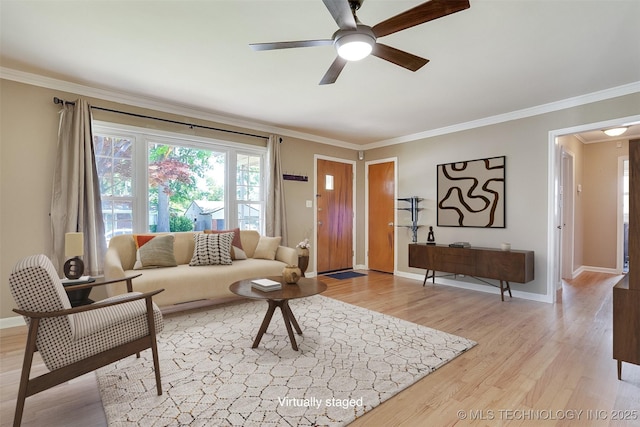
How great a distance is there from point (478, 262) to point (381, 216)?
211cm

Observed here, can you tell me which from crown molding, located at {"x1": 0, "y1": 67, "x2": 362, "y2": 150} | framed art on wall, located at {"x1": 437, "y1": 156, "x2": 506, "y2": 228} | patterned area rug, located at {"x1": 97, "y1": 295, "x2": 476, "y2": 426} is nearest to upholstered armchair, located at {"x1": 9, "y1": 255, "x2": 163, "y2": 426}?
patterned area rug, located at {"x1": 97, "y1": 295, "x2": 476, "y2": 426}

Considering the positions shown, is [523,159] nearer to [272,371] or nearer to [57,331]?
[272,371]

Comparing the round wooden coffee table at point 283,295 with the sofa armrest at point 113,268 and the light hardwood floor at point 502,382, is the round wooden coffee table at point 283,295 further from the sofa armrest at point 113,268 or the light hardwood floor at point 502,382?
the sofa armrest at point 113,268

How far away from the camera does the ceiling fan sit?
1.64 m

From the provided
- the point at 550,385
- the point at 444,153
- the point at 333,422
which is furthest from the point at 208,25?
the point at 444,153

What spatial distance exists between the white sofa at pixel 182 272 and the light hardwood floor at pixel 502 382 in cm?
91

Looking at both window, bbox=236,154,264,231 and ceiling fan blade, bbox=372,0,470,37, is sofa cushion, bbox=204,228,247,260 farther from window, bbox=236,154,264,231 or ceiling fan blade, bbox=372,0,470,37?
ceiling fan blade, bbox=372,0,470,37

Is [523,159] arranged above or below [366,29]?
below

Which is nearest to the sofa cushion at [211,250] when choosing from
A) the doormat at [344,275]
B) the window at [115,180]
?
the window at [115,180]

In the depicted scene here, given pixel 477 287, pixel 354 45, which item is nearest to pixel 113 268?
pixel 354 45

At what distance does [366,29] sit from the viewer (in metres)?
1.88

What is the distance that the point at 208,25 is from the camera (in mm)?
2268

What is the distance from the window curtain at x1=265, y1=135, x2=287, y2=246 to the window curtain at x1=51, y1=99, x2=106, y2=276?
220 cm

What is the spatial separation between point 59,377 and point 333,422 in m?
1.43
